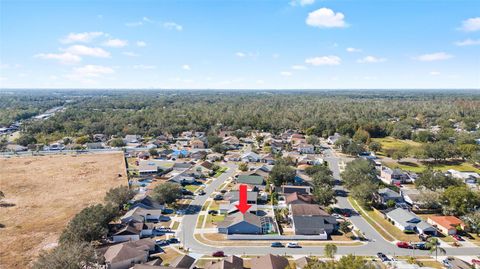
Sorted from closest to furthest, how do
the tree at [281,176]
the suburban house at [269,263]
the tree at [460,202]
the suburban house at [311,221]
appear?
the suburban house at [269,263], the suburban house at [311,221], the tree at [460,202], the tree at [281,176]

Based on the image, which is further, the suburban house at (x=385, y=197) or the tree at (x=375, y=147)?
the tree at (x=375, y=147)

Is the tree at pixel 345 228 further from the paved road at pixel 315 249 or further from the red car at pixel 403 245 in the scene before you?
the red car at pixel 403 245

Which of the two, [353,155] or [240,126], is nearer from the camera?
[353,155]

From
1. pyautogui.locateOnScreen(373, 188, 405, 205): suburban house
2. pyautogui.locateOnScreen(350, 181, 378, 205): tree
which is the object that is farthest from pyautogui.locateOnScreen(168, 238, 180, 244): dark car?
pyautogui.locateOnScreen(373, 188, 405, 205): suburban house

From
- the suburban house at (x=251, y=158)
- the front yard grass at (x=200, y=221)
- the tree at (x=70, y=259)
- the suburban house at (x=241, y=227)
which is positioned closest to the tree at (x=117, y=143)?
the suburban house at (x=251, y=158)

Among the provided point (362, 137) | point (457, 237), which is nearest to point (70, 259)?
point (457, 237)

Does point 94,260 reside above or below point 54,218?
above

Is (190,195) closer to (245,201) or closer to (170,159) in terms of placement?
(245,201)

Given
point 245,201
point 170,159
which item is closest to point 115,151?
point 170,159
